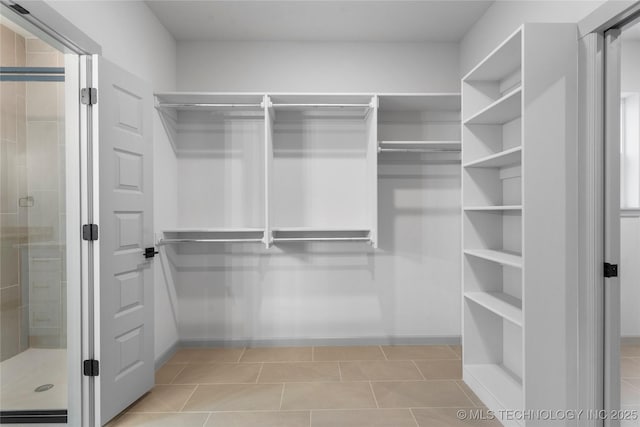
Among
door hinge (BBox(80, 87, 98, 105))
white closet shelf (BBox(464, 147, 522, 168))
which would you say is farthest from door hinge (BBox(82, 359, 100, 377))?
white closet shelf (BBox(464, 147, 522, 168))

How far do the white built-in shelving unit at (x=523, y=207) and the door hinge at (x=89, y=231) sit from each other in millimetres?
2353

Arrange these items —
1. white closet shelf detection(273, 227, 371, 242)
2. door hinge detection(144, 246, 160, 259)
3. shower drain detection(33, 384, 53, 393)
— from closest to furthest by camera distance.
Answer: shower drain detection(33, 384, 53, 393), door hinge detection(144, 246, 160, 259), white closet shelf detection(273, 227, 371, 242)

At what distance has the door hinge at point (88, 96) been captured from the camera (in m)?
2.07


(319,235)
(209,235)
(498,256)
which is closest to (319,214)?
(319,235)

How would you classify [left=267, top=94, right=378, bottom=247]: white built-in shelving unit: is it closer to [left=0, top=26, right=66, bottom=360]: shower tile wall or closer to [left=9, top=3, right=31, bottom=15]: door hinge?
[left=0, top=26, right=66, bottom=360]: shower tile wall

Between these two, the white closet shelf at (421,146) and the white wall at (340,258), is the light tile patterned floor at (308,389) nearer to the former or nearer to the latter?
the white wall at (340,258)

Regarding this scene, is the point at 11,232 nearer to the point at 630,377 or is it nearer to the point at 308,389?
the point at 308,389

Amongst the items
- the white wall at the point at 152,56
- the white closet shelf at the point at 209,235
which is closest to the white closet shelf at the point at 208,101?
the white wall at the point at 152,56

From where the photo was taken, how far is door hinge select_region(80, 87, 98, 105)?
6.81ft

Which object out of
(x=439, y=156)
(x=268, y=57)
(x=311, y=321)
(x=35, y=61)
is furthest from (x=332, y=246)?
(x=35, y=61)

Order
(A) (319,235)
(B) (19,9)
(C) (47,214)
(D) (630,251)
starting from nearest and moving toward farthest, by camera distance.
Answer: (B) (19,9) → (D) (630,251) → (C) (47,214) → (A) (319,235)

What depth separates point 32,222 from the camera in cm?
245

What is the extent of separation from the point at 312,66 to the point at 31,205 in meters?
2.48

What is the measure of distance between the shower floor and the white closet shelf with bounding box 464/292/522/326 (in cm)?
269
